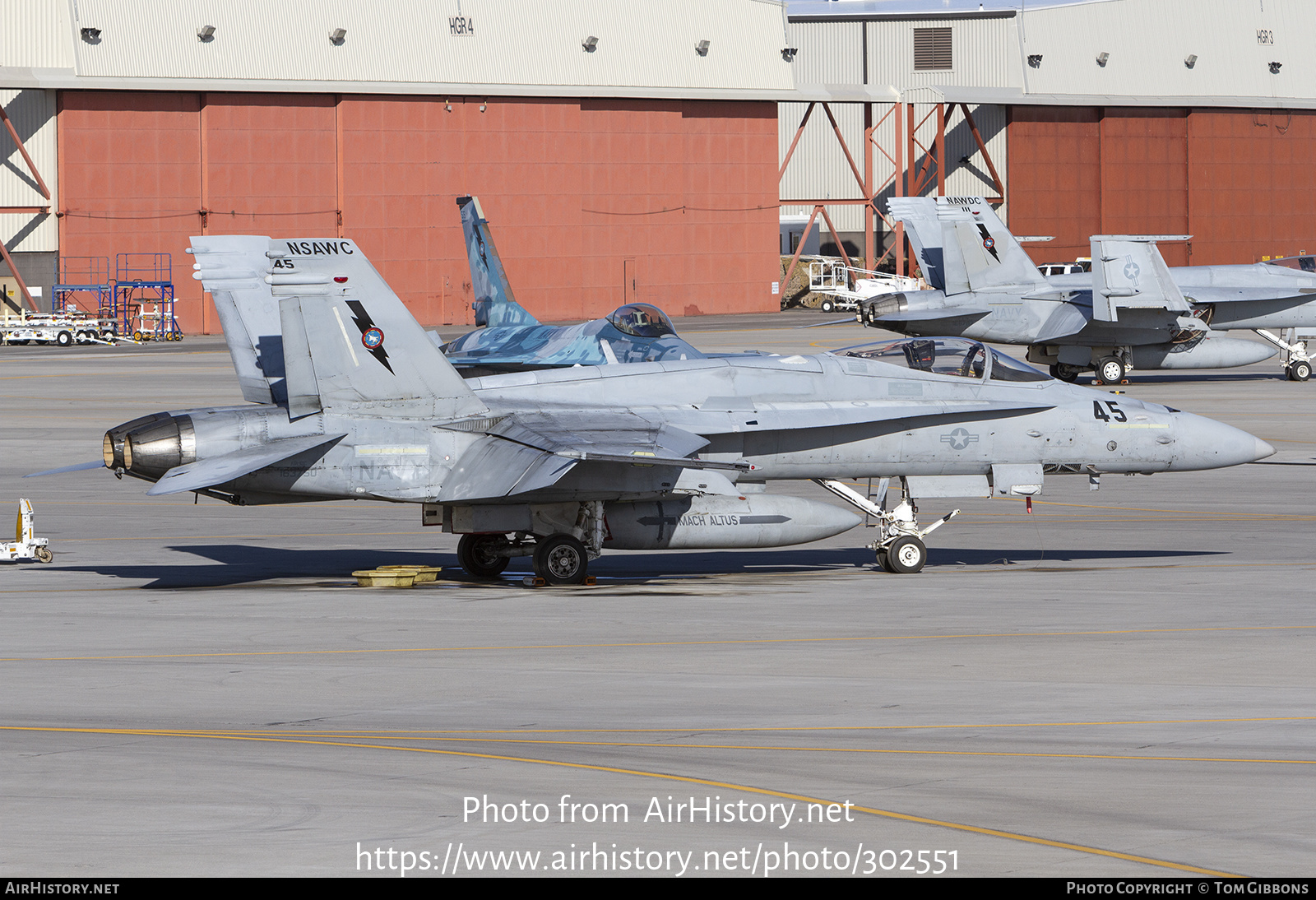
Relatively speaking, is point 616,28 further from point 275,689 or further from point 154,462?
point 275,689

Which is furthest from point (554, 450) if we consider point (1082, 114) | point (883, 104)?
point (1082, 114)

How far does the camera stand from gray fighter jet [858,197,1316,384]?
4200 centimetres

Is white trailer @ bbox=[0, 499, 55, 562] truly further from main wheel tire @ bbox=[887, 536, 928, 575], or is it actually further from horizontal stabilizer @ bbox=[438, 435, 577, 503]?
main wheel tire @ bbox=[887, 536, 928, 575]

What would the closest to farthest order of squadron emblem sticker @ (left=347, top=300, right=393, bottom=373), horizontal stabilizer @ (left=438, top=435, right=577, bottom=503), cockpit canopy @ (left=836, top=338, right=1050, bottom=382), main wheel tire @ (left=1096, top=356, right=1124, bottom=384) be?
horizontal stabilizer @ (left=438, top=435, right=577, bottom=503) → squadron emblem sticker @ (left=347, top=300, right=393, bottom=373) → cockpit canopy @ (left=836, top=338, right=1050, bottom=382) → main wheel tire @ (left=1096, top=356, right=1124, bottom=384)

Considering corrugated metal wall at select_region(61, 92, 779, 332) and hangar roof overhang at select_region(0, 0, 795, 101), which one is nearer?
hangar roof overhang at select_region(0, 0, 795, 101)

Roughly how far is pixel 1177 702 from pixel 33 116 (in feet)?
206

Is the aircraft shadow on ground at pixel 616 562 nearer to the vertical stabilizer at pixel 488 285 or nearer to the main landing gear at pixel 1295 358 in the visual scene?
the vertical stabilizer at pixel 488 285

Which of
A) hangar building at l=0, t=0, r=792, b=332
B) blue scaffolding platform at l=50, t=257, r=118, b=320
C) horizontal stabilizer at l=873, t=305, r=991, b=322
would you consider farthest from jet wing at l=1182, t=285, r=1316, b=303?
blue scaffolding platform at l=50, t=257, r=118, b=320

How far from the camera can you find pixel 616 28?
7400cm

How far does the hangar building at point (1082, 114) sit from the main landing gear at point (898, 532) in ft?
214

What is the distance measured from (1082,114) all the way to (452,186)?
36.5 meters

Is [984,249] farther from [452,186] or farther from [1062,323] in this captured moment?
[452,186]

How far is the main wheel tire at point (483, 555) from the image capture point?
61.6 ft

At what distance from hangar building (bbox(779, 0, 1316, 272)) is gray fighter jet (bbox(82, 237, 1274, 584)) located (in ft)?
213
